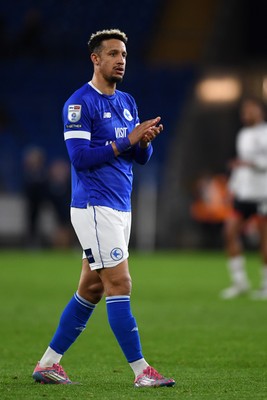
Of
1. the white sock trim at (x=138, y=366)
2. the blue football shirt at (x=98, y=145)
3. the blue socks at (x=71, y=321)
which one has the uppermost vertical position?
the blue football shirt at (x=98, y=145)

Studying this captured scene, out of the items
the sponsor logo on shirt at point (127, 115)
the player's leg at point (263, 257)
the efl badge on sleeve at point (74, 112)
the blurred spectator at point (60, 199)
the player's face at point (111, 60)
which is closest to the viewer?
the efl badge on sleeve at point (74, 112)

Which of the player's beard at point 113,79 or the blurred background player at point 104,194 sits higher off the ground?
the player's beard at point 113,79

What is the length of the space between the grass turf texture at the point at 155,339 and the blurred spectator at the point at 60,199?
7.31 m

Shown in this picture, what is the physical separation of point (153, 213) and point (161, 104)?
2.95 m

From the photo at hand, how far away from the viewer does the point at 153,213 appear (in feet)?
80.9

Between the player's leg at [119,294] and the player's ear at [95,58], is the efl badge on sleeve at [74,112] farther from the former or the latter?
the player's leg at [119,294]

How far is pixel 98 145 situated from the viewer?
672 centimetres

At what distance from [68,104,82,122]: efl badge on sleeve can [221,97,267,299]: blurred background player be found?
6.93 metres

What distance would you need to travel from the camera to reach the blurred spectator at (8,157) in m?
25.1

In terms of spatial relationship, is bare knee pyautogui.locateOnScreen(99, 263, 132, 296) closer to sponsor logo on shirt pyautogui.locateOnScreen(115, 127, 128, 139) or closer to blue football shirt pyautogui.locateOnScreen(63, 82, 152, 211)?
blue football shirt pyautogui.locateOnScreen(63, 82, 152, 211)

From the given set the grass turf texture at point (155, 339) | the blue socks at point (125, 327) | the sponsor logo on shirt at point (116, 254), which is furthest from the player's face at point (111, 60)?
the grass turf texture at point (155, 339)

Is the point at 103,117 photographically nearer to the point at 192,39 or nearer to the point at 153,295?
the point at 153,295

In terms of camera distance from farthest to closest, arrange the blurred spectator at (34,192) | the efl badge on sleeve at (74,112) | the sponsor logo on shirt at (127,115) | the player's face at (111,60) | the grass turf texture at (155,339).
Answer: the blurred spectator at (34,192)
the sponsor logo on shirt at (127,115)
the player's face at (111,60)
the efl badge on sleeve at (74,112)
the grass turf texture at (155,339)

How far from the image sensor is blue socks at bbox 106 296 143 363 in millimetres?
6477
